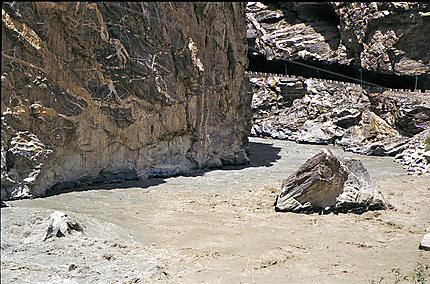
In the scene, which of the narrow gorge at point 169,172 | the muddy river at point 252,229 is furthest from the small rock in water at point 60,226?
the muddy river at point 252,229

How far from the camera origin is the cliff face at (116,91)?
12445 millimetres

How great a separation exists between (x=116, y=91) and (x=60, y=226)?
7690 millimetres

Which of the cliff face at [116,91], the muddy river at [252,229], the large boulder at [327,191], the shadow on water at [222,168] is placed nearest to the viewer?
the muddy river at [252,229]

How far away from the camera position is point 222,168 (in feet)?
67.6

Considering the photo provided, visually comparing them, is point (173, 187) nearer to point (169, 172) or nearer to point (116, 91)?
point (169, 172)

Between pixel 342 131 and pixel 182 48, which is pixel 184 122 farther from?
pixel 342 131

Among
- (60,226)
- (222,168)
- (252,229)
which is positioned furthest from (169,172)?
(60,226)

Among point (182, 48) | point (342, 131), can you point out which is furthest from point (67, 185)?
point (342, 131)

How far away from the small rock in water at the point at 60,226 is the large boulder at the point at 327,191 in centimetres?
580

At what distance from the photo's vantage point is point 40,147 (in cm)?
1304

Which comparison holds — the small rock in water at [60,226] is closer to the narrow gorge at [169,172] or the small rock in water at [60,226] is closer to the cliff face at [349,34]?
the narrow gorge at [169,172]

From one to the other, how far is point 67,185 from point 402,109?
23294 millimetres

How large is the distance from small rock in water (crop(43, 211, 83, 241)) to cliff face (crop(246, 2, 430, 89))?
97.9ft

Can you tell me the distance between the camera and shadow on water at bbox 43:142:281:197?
14543mm
